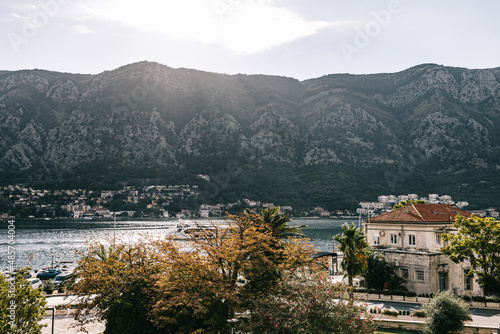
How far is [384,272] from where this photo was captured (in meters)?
46.0

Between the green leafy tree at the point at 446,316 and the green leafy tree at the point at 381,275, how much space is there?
1679 centimetres

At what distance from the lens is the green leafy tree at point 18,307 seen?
58.4 feet

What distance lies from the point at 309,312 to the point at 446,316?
40.2ft

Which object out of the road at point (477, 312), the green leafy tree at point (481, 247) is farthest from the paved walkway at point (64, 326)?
the green leafy tree at point (481, 247)

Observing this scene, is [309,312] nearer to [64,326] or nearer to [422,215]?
[64,326]

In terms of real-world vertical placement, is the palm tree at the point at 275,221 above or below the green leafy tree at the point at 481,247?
above

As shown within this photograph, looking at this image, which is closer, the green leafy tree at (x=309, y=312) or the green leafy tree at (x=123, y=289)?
the green leafy tree at (x=309, y=312)

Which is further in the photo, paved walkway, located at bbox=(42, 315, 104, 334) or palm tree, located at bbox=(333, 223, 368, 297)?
palm tree, located at bbox=(333, 223, 368, 297)

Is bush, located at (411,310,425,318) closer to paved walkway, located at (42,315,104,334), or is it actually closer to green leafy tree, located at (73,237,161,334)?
green leafy tree, located at (73,237,161,334)

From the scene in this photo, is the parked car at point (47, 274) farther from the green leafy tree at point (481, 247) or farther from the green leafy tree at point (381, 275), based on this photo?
the green leafy tree at point (481, 247)

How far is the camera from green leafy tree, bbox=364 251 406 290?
45197 millimetres

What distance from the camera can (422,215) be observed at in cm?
4869

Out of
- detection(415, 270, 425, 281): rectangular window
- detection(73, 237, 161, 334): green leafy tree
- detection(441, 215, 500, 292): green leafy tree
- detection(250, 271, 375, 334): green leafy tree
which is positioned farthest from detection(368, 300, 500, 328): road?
detection(73, 237, 161, 334): green leafy tree

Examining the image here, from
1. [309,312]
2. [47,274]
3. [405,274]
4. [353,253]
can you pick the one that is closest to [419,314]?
[353,253]
